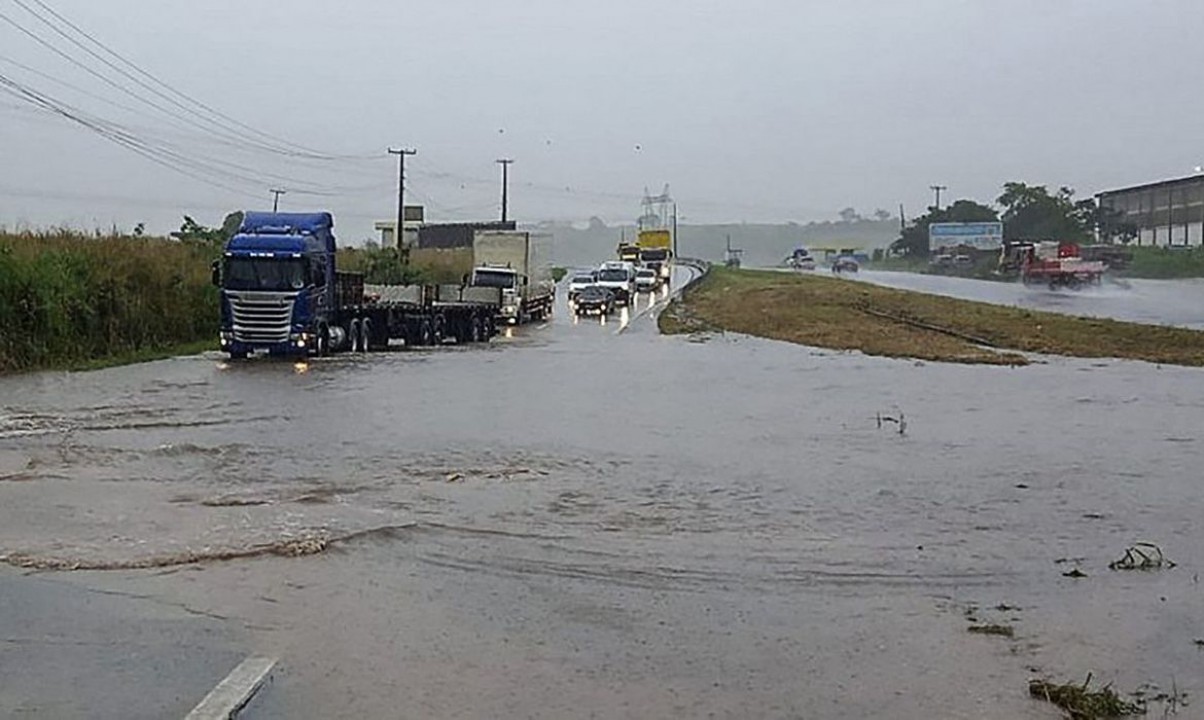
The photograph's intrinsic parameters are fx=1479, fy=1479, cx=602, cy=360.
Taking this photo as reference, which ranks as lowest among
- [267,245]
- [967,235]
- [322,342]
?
[322,342]

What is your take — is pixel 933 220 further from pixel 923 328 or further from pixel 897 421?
pixel 897 421

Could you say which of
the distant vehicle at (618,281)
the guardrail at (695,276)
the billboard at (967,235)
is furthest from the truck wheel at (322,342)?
the billboard at (967,235)

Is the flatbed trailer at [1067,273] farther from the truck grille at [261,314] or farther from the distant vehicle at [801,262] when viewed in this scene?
the truck grille at [261,314]

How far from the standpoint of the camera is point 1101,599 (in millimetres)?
9758

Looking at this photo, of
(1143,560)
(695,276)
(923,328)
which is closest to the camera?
(1143,560)

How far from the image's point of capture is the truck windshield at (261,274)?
34.1 metres

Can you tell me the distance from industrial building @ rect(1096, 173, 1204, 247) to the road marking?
109 m

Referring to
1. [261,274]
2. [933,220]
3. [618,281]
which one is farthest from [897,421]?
[933,220]

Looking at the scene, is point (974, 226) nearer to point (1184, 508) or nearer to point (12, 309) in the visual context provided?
point (12, 309)

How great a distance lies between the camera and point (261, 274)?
34.2 m

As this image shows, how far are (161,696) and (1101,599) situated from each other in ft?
19.8

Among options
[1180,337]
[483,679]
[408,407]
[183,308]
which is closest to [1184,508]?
[483,679]

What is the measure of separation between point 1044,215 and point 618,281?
6701cm

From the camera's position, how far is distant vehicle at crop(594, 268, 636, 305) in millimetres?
67062
